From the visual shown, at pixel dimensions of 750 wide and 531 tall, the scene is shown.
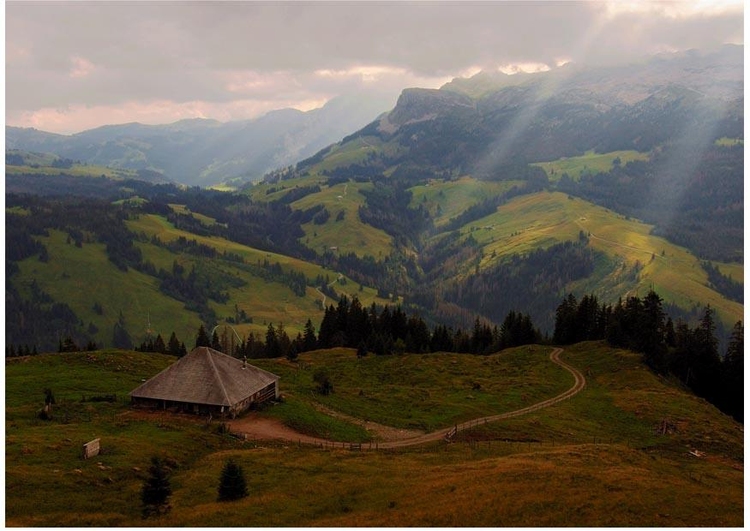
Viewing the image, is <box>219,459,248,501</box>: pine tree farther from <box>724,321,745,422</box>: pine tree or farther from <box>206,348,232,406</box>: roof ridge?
<box>724,321,745,422</box>: pine tree

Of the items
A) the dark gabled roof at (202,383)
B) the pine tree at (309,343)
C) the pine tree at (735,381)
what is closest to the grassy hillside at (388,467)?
the dark gabled roof at (202,383)

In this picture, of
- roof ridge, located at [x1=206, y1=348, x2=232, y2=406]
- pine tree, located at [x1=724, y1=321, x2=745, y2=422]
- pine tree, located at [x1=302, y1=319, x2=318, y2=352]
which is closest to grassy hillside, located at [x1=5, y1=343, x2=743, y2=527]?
roof ridge, located at [x1=206, y1=348, x2=232, y2=406]

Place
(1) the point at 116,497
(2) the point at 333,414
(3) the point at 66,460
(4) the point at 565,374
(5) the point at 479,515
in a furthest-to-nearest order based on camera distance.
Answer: (4) the point at 565,374
(2) the point at 333,414
(3) the point at 66,460
(1) the point at 116,497
(5) the point at 479,515

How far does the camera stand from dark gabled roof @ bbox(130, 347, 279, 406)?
66.2 m

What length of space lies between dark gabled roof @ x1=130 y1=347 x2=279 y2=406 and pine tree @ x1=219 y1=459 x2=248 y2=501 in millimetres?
25342

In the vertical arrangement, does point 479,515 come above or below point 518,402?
above

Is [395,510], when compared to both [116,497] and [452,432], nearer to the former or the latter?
[116,497]

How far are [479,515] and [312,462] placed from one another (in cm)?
1902

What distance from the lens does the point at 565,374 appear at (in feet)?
351

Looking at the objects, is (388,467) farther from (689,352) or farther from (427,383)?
(689,352)

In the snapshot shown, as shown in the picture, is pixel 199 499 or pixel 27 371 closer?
pixel 199 499

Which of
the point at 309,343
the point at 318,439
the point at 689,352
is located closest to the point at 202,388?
the point at 318,439

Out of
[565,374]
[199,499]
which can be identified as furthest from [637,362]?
[199,499]

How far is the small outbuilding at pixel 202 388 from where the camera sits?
6612cm
